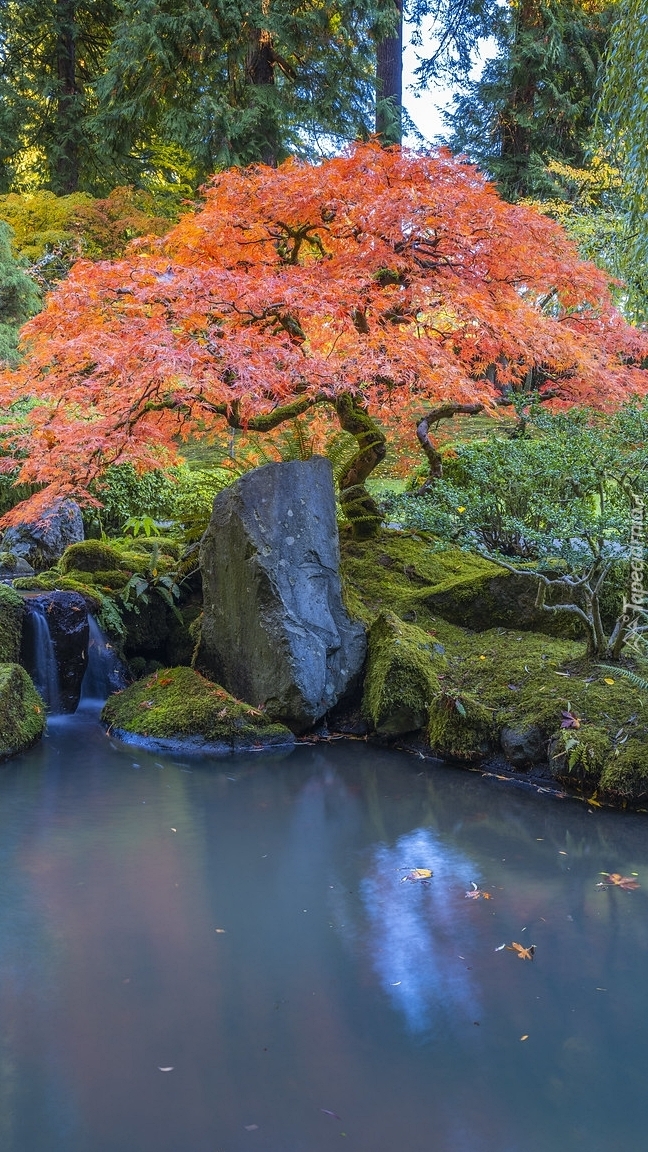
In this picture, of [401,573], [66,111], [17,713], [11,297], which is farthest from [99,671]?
[66,111]

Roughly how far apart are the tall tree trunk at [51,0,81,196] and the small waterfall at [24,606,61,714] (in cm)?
1020

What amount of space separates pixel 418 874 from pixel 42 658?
339cm

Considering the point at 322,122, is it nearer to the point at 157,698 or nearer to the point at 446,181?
the point at 446,181

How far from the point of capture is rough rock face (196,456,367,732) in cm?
534

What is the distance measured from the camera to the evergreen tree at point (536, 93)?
12.2m

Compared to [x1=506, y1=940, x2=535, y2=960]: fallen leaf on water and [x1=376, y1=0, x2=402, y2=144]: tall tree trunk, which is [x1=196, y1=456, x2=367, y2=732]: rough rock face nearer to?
[x1=506, y1=940, x2=535, y2=960]: fallen leaf on water

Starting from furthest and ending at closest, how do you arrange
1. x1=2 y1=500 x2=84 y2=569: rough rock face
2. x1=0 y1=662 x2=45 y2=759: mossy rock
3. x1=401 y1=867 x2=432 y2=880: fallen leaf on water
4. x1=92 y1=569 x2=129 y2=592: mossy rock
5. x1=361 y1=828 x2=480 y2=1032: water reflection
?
x1=2 y1=500 x2=84 y2=569: rough rock face → x1=92 y1=569 x2=129 y2=592: mossy rock → x1=0 y1=662 x2=45 y2=759: mossy rock → x1=401 y1=867 x2=432 y2=880: fallen leaf on water → x1=361 y1=828 x2=480 y2=1032: water reflection

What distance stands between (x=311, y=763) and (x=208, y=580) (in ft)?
5.02

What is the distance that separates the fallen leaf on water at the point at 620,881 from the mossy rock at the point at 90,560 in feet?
15.3

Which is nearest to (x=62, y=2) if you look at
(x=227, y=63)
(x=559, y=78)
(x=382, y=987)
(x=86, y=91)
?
(x=86, y=91)

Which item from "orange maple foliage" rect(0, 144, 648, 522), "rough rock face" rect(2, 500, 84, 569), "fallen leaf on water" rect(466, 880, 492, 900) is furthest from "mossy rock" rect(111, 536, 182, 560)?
"fallen leaf on water" rect(466, 880, 492, 900)

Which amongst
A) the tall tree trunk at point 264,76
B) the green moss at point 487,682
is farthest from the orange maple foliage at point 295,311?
the tall tree trunk at point 264,76

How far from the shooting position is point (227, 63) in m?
→ 10.2

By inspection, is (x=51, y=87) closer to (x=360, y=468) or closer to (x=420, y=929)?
(x=360, y=468)
